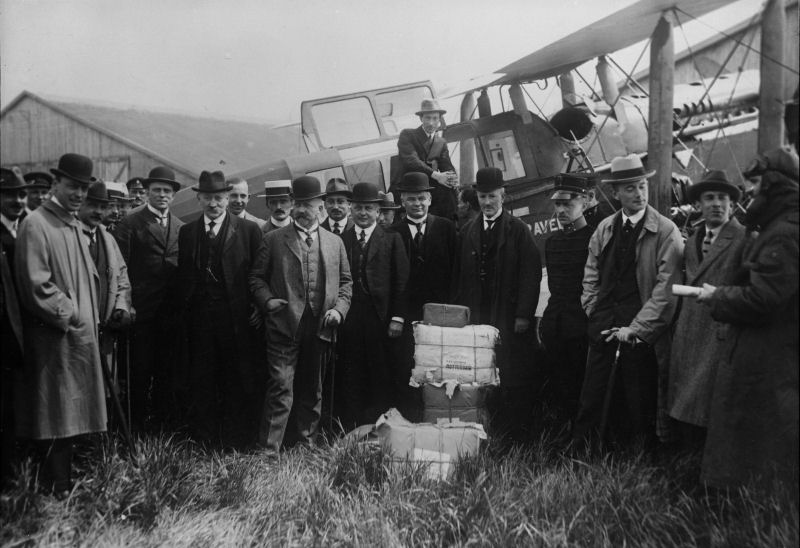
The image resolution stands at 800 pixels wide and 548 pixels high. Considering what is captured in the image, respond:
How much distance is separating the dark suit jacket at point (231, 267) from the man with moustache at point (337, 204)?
961 millimetres

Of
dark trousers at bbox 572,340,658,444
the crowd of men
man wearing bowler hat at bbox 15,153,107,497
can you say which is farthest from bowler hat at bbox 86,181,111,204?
dark trousers at bbox 572,340,658,444

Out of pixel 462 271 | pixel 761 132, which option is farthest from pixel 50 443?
pixel 761 132

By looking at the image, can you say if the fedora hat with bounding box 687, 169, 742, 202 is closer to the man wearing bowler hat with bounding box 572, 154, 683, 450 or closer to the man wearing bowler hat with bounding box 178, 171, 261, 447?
the man wearing bowler hat with bounding box 572, 154, 683, 450

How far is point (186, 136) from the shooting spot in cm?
2972

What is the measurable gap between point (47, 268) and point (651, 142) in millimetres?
5317

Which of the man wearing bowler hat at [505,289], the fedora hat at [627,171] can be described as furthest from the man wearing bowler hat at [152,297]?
the fedora hat at [627,171]

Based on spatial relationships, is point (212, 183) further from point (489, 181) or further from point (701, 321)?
point (701, 321)

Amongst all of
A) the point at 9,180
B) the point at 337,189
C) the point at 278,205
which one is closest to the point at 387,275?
the point at 337,189

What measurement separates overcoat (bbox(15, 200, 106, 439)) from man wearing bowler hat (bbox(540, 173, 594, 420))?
3.42 meters

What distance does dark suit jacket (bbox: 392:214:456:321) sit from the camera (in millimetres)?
6223

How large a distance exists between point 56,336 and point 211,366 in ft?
5.19

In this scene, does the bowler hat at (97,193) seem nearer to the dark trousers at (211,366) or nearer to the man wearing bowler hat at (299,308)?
the dark trousers at (211,366)

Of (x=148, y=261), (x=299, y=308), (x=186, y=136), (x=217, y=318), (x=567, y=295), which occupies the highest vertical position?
(x=186, y=136)

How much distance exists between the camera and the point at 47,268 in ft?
14.2
